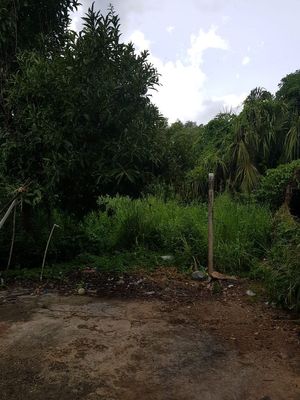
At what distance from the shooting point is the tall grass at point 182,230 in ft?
21.6

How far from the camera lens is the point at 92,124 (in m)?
5.28

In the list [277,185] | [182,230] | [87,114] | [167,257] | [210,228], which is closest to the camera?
[87,114]

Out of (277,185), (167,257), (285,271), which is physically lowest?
(167,257)

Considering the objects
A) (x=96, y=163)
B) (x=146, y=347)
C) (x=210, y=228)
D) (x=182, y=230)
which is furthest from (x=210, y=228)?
(x=146, y=347)

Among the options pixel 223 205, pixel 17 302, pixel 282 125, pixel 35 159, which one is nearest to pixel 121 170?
pixel 35 159

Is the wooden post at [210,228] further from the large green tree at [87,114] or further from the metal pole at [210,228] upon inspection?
the large green tree at [87,114]

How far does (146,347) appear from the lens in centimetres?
391

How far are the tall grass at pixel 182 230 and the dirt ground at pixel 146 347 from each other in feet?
3.58

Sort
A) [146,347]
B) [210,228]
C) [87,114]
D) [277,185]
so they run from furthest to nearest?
1. [277,185]
2. [210,228]
3. [87,114]
4. [146,347]

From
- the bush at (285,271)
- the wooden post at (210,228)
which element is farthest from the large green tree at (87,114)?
the bush at (285,271)

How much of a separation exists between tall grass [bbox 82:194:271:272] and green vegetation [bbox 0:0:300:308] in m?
0.02

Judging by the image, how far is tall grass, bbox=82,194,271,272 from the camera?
260 inches

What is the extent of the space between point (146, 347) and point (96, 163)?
2269 millimetres

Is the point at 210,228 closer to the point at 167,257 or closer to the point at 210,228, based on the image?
the point at 210,228
